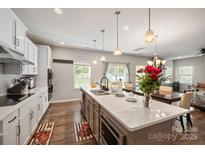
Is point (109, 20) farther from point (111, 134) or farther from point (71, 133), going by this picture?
point (71, 133)

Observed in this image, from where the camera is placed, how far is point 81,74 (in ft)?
20.1

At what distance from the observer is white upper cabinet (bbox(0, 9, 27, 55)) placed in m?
1.69

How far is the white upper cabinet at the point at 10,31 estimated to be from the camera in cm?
169

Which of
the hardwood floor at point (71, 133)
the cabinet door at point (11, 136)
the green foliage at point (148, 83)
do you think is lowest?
the hardwood floor at point (71, 133)

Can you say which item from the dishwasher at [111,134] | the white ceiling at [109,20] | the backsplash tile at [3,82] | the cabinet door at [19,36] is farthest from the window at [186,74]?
the backsplash tile at [3,82]

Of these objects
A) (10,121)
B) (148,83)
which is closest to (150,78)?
(148,83)

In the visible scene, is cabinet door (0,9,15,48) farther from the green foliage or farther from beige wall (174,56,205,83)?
beige wall (174,56,205,83)

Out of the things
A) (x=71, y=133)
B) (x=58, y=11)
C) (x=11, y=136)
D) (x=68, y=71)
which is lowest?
(x=71, y=133)

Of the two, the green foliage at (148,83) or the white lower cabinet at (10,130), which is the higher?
the green foliage at (148,83)

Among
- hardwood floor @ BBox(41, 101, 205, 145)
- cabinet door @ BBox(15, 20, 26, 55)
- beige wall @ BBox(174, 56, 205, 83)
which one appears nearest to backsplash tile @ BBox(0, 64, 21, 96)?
cabinet door @ BBox(15, 20, 26, 55)

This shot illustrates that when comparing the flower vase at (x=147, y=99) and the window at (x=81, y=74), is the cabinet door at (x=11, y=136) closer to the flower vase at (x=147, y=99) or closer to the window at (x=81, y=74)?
the flower vase at (x=147, y=99)

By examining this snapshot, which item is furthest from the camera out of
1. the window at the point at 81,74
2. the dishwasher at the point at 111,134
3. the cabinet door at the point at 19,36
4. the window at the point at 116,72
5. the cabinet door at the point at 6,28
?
the window at the point at 116,72

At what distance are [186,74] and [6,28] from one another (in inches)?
395
